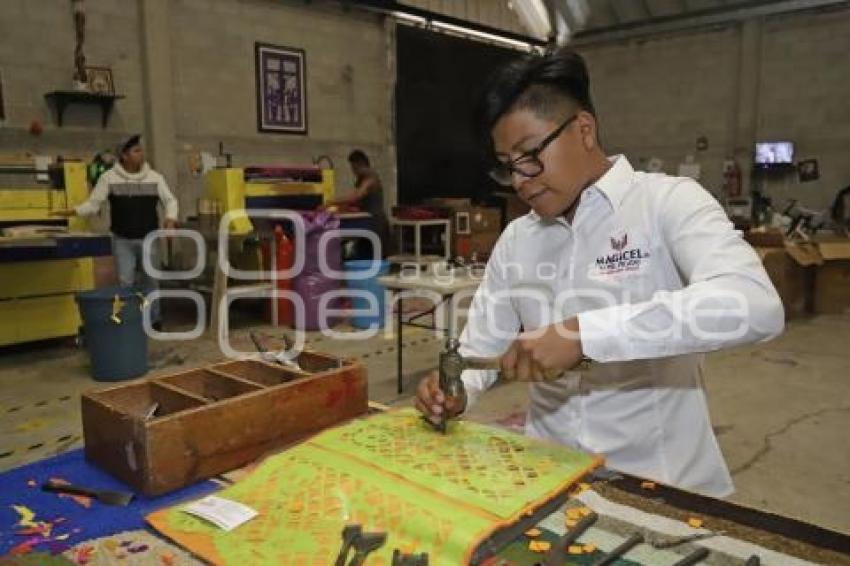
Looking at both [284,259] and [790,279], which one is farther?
[790,279]

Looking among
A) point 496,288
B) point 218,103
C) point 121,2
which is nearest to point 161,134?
point 218,103

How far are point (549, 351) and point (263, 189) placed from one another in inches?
194

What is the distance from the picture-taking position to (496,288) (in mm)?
1486

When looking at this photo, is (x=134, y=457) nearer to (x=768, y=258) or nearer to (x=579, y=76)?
(x=579, y=76)

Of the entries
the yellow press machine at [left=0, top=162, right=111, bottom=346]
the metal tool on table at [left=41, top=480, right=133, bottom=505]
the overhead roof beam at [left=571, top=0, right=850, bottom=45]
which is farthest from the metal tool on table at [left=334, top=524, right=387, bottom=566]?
the overhead roof beam at [left=571, top=0, right=850, bottom=45]

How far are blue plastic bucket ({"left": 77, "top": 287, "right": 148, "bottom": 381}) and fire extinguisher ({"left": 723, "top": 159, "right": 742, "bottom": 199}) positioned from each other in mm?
6731

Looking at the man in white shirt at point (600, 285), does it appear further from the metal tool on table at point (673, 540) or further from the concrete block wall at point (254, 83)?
the concrete block wall at point (254, 83)

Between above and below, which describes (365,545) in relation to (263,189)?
below

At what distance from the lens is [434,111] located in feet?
26.5

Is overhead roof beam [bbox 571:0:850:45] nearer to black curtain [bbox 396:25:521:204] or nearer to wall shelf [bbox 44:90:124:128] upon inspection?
black curtain [bbox 396:25:521:204]

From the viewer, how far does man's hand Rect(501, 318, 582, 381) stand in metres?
1.04

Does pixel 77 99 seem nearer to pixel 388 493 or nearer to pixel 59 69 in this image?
pixel 59 69

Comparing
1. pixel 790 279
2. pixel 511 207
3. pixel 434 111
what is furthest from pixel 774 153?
pixel 434 111

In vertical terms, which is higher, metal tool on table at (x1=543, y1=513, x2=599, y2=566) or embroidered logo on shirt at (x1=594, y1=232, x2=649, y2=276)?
embroidered logo on shirt at (x1=594, y1=232, x2=649, y2=276)
